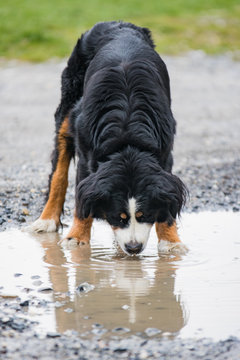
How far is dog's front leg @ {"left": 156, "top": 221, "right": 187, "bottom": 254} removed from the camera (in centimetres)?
631

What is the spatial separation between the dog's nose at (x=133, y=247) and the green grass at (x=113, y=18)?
17.8 meters

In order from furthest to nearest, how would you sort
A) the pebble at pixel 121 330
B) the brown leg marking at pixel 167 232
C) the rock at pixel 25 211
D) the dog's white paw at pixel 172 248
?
the rock at pixel 25 211 < the brown leg marking at pixel 167 232 < the dog's white paw at pixel 172 248 < the pebble at pixel 121 330

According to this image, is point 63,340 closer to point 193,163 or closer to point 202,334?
point 202,334

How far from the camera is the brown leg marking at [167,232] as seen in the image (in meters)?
6.49

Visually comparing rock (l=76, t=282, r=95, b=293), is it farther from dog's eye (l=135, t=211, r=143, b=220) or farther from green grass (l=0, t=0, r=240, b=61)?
green grass (l=0, t=0, r=240, b=61)

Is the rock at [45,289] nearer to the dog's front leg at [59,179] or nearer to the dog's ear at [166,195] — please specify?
the dog's ear at [166,195]


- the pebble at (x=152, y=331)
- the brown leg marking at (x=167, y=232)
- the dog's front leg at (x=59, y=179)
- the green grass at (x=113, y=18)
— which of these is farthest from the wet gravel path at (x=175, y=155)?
the green grass at (x=113, y=18)

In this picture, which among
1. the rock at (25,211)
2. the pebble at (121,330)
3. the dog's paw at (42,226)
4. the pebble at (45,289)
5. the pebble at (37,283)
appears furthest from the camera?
Answer: the rock at (25,211)

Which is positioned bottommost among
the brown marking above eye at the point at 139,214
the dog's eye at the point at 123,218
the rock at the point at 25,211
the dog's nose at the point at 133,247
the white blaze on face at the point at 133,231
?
the rock at the point at 25,211

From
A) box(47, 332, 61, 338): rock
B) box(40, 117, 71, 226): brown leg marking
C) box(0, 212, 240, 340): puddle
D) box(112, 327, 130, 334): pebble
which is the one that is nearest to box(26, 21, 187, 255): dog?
box(40, 117, 71, 226): brown leg marking

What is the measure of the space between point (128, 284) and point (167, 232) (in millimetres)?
1201

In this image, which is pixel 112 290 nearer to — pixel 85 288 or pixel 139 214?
pixel 85 288

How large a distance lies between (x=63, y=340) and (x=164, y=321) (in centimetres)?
75

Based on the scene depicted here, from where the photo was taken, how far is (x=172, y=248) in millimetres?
6293
